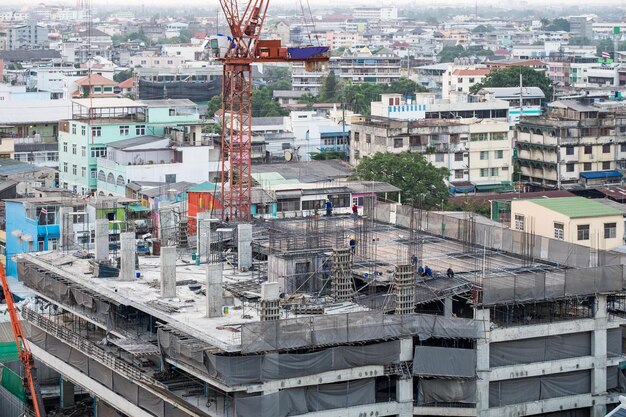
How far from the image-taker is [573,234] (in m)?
32.4

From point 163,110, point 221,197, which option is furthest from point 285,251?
point 163,110

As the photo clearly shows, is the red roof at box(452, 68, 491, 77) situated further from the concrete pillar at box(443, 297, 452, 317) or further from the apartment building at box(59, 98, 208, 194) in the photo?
the concrete pillar at box(443, 297, 452, 317)

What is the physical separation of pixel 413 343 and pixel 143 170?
2137 cm

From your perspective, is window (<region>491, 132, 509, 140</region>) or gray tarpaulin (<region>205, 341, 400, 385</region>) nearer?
gray tarpaulin (<region>205, 341, 400, 385</region>)

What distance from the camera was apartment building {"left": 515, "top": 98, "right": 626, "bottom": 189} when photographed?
48125 millimetres

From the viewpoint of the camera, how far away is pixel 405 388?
21.7 metres

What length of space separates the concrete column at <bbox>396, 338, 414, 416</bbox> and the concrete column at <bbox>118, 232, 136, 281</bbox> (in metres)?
5.45

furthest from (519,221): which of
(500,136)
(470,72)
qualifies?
(470,72)

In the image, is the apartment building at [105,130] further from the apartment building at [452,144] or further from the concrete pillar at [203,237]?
the concrete pillar at [203,237]

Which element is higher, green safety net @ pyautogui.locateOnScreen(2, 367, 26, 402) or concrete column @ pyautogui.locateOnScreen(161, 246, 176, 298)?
concrete column @ pyautogui.locateOnScreen(161, 246, 176, 298)

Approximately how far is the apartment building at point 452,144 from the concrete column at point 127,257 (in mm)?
23030

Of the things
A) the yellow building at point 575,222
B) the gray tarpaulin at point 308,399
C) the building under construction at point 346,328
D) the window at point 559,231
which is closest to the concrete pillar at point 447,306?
the building under construction at point 346,328

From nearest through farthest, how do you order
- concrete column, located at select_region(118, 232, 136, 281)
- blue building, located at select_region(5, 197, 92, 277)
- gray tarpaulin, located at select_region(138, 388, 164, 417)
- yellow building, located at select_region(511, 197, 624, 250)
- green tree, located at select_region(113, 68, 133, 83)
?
gray tarpaulin, located at select_region(138, 388, 164, 417)
concrete column, located at select_region(118, 232, 136, 281)
yellow building, located at select_region(511, 197, 624, 250)
blue building, located at select_region(5, 197, 92, 277)
green tree, located at select_region(113, 68, 133, 83)

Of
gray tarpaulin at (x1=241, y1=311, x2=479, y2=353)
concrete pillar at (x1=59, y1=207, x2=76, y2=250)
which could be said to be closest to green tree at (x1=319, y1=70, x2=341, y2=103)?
concrete pillar at (x1=59, y1=207, x2=76, y2=250)
